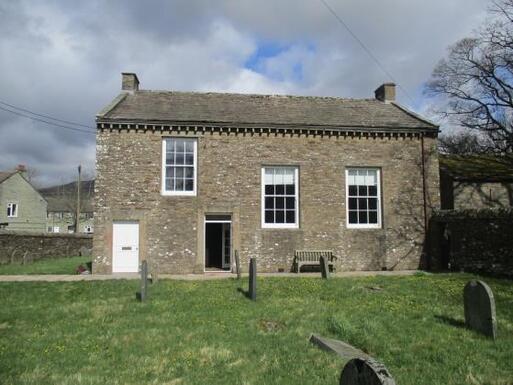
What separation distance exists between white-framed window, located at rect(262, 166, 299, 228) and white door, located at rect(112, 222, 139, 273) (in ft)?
18.6

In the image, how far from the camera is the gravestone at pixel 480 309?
955 centimetres

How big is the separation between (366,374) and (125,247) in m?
18.4

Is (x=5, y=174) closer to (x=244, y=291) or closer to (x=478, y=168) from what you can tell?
(x=478, y=168)

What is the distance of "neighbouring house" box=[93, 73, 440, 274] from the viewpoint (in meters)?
21.1

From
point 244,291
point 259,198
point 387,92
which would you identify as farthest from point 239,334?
point 387,92

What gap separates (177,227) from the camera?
69.5 feet

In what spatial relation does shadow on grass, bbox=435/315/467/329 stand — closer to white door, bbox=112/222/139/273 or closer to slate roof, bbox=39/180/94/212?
white door, bbox=112/222/139/273

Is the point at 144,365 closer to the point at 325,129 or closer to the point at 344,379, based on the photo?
the point at 344,379

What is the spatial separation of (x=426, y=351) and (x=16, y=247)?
29.9m

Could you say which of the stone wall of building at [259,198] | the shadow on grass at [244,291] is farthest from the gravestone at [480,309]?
the stone wall of building at [259,198]

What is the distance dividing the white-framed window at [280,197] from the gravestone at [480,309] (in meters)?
12.0

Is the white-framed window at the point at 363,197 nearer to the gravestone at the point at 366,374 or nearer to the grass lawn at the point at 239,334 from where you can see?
the grass lawn at the point at 239,334

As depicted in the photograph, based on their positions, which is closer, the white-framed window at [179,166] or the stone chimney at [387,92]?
the white-framed window at [179,166]

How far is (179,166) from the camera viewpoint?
21.7 meters
